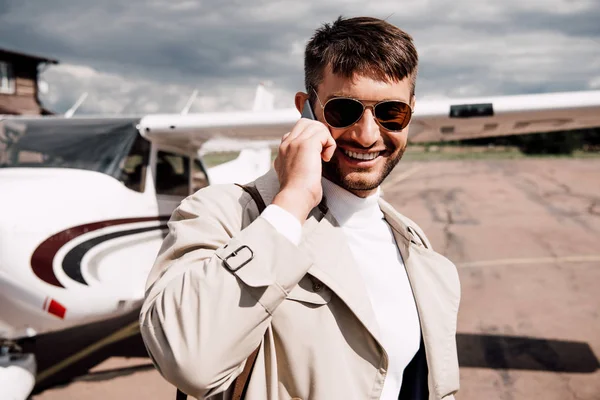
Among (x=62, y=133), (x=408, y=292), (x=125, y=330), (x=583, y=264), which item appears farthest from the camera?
(x=583, y=264)

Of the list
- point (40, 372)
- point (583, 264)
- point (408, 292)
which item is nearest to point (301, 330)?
point (408, 292)

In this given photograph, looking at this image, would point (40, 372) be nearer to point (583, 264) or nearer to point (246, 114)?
point (246, 114)

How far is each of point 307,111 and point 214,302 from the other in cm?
61

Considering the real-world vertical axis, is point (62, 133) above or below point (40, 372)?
above

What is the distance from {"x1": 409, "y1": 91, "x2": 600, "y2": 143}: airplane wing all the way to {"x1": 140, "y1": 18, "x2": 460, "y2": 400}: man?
3404 mm

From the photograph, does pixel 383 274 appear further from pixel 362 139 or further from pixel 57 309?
pixel 57 309

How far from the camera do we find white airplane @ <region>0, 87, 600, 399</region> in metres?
3.17

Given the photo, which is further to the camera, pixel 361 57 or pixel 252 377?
pixel 361 57

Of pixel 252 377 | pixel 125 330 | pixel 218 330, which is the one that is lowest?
pixel 125 330

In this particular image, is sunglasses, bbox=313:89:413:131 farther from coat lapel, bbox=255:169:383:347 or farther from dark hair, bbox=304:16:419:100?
coat lapel, bbox=255:169:383:347

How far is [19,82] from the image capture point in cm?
1853

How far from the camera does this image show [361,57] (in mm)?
1200

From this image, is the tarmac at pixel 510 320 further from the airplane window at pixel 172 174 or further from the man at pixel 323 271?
the man at pixel 323 271

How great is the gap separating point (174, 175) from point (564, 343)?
4212 mm
